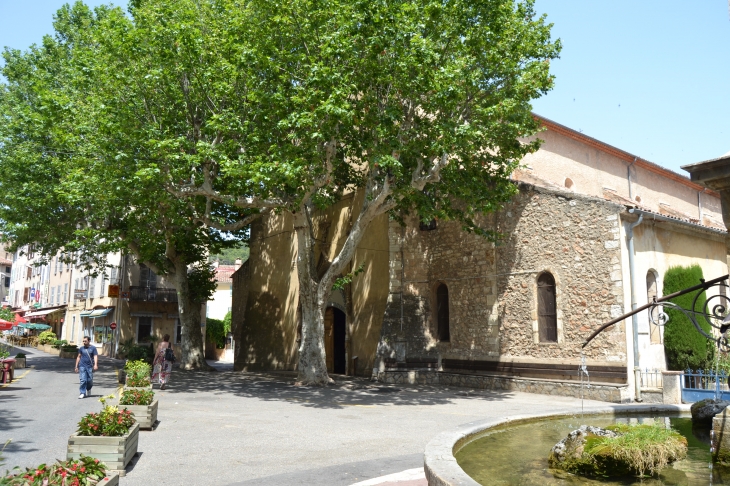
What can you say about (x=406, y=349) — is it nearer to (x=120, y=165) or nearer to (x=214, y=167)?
(x=214, y=167)

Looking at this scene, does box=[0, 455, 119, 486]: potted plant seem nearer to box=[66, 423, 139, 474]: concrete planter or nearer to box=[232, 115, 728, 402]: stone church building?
box=[66, 423, 139, 474]: concrete planter

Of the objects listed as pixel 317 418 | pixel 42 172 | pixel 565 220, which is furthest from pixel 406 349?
pixel 42 172

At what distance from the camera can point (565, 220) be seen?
54.4ft

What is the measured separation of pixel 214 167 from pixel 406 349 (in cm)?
864

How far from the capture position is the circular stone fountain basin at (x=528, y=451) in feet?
19.2

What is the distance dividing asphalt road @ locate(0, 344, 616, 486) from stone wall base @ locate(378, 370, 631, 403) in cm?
56

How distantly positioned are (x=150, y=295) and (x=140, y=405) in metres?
27.0

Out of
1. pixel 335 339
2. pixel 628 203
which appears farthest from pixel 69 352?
pixel 628 203

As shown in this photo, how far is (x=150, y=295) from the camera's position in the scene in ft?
116

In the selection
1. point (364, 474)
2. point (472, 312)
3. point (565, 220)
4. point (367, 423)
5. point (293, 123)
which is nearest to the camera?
point (364, 474)

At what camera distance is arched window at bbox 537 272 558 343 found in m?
16.8

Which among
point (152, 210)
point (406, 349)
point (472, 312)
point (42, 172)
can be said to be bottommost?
point (406, 349)

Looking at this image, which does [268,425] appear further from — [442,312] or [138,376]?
[442,312]

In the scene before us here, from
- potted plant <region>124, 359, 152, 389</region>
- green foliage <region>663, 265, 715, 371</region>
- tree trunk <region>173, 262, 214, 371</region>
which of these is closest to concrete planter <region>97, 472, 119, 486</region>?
potted plant <region>124, 359, 152, 389</region>
